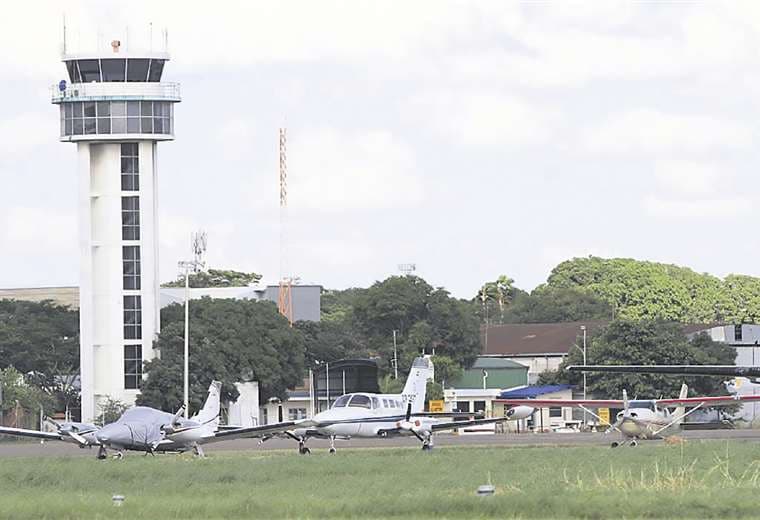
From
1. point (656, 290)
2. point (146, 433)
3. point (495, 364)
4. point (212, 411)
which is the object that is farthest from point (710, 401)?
point (656, 290)

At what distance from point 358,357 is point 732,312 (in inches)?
2467

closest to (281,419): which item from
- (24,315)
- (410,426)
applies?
(24,315)

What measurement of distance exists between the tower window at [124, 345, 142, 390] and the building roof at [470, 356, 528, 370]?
2586 centimetres

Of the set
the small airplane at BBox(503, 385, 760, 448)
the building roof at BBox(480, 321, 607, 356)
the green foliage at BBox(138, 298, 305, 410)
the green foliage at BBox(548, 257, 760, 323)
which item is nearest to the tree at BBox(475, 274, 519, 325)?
the green foliage at BBox(548, 257, 760, 323)

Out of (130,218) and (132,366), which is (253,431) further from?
(130,218)

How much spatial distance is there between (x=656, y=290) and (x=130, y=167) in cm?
7498

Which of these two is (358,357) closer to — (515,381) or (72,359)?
(515,381)

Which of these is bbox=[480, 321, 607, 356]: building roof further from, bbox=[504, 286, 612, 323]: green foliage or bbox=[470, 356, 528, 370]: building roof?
bbox=[504, 286, 612, 323]: green foliage

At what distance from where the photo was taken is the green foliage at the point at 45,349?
92.1 meters

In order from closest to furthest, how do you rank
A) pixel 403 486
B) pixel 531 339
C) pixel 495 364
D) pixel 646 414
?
pixel 403 486 → pixel 646 414 → pixel 495 364 → pixel 531 339

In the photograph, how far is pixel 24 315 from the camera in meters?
96.5

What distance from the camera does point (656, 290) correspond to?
5920 inches

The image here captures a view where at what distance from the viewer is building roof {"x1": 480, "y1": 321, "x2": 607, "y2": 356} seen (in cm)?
11500

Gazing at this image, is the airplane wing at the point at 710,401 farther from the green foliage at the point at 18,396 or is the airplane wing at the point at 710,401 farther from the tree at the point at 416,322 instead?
the tree at the point at 416,322
